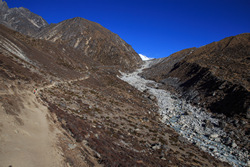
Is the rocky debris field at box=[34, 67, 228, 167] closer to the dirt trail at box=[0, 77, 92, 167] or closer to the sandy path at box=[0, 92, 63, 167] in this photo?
the dirt trail at box=[0, 77, 92, 167]

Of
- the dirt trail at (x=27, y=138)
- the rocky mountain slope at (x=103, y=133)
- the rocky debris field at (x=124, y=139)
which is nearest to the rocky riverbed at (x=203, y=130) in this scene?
the rocky mountain slope at (x=103, y=133)

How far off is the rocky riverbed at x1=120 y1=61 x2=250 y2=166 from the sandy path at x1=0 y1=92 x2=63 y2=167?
836 inches

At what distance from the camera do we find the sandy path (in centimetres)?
832

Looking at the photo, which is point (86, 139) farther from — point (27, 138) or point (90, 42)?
point (90, 42)

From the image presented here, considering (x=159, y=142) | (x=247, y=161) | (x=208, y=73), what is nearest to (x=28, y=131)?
(x=159, y=142)

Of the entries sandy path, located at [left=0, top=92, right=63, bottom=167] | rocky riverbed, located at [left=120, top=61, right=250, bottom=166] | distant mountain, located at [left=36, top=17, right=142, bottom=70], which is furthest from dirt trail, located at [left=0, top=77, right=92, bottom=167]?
distant mountain, located at [left=36, top=17, right=142, bottom=70]

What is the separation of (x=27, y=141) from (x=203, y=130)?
28.2m

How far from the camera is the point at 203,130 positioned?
27312 millimetres

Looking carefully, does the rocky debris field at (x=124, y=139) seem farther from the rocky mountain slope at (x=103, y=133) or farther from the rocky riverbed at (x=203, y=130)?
the rocky riverbed at (x=203, y=130)

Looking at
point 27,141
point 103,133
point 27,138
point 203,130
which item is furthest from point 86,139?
point 203,130

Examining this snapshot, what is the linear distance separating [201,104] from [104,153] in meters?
36.2

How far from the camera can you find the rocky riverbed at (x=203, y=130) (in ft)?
67.7

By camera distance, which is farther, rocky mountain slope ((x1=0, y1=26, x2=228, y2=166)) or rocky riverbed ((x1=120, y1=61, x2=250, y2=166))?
rocky riverbed ((x1=120, y1=61, x2=250, y2=166))

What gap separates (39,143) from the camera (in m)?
10.6
